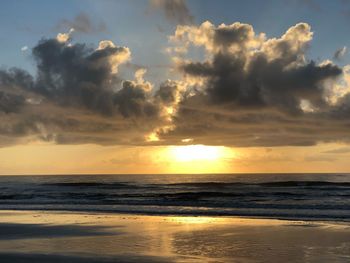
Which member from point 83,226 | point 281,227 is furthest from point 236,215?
point 83,226

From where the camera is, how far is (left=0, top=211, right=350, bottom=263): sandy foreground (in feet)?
43.0

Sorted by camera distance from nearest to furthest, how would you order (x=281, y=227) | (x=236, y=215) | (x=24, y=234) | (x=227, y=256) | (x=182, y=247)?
1. (x=227, y=256)
2. (x=182, y=247)
3. (x=24, y=234)
4. (x=281, y=227)
5. (x=236, y=215)

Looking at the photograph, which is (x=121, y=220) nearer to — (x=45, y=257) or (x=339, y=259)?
(x=45, y=257)

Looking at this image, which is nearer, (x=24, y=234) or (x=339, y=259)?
(x=339, y=259)

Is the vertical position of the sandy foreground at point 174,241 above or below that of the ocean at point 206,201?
below

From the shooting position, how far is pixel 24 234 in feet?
59.6

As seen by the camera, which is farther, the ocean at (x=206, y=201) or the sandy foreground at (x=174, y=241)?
the ocean at (x=206, y=201)

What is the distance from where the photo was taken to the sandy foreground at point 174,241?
13094 millimetres

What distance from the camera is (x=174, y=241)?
15.9m

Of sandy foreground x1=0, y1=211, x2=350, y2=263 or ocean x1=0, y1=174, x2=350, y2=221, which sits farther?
ocean x1=0, y1=174, x2=350, y2=221

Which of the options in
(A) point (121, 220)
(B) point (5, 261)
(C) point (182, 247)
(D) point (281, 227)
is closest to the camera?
(B) point (5, 261)

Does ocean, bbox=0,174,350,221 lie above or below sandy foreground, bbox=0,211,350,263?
above

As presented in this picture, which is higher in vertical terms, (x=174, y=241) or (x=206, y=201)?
(x=206, y=201)

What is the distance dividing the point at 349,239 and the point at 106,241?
8528mm
